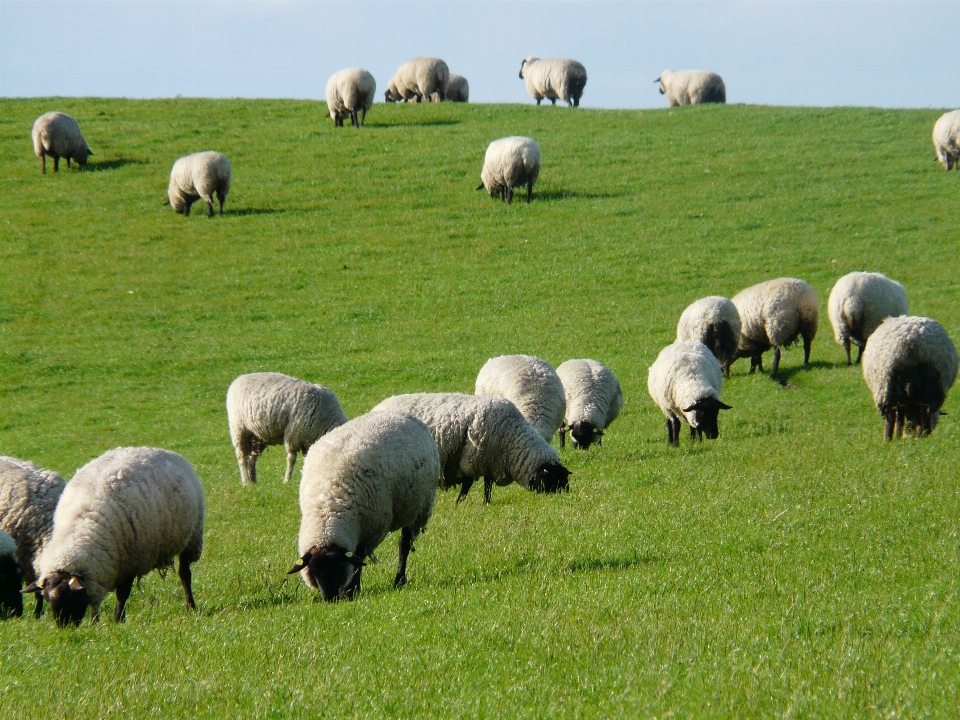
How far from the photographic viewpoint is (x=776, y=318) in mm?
19859

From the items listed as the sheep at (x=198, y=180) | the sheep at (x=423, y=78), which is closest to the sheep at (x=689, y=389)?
the sheep at (x=198, y=180)

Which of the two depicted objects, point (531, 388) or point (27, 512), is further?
point (531, 388)

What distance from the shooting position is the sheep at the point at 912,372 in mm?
14203

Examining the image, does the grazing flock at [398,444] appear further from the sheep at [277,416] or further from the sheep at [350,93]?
the sheep at [350,93]

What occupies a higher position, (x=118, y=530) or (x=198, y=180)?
(x=198, y=180)

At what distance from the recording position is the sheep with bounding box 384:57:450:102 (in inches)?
1895

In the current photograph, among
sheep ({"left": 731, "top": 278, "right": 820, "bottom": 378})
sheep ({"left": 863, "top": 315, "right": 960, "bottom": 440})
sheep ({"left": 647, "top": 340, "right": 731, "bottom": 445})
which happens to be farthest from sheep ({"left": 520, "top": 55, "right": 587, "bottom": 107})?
sheep ({"left": 863, "top": 315, "right": 960, "bottom": 440})

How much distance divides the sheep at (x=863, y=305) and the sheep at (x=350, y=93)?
2397 centimetres

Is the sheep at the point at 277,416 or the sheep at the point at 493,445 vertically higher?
the sheep at the point at 493,445

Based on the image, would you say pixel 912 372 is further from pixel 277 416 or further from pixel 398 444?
pixel 277 416

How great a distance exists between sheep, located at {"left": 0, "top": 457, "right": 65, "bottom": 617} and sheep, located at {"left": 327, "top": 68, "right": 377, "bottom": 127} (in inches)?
1225

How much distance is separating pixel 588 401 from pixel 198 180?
2015 cm

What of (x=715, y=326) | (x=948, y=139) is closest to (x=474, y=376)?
(x=715, y=326)

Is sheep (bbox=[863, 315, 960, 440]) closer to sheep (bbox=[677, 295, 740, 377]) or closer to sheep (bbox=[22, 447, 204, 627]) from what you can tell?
sheep (bbox=[677, 295, 740, 377])
